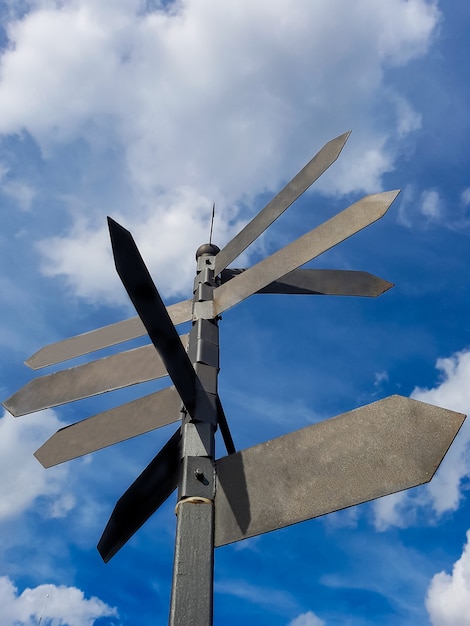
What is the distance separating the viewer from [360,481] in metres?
2.14

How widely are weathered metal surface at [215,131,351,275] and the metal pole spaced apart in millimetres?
726

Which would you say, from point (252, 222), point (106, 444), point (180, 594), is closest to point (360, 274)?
point (252, 222)

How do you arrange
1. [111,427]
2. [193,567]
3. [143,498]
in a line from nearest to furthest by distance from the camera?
[193,567] → [143,498] → [111,427]

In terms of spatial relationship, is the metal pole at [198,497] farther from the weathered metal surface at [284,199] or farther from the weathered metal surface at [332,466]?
the weathered metal surface at [284,199]

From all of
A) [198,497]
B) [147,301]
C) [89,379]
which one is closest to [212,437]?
[198,497]

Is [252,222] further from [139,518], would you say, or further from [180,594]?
[180,594]

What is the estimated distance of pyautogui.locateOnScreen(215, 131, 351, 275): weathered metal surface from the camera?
3.54 m

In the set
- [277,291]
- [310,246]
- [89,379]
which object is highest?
[277,291]

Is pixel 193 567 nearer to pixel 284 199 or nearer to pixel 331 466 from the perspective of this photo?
pixel 331 466

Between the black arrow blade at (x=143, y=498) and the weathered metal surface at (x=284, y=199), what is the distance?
156 centimetres

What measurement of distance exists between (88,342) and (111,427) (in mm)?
1127

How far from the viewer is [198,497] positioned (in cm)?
241

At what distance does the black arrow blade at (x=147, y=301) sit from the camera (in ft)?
6.89

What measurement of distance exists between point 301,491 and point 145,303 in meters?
1.09
